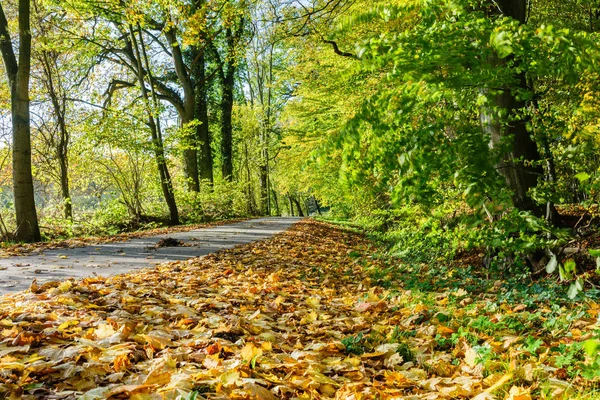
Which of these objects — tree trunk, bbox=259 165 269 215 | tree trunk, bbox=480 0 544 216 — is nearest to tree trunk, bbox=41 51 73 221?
tree trunk, bbox=480 0 544 216

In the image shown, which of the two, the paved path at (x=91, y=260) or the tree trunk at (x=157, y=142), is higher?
the tree trunk at (x=157, y=142)

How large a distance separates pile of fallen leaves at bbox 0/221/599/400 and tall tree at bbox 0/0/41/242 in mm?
6210

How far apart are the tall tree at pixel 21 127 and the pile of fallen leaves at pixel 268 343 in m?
6.21

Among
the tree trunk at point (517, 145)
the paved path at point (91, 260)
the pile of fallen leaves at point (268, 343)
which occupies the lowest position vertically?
the pile of fallen leaves at point (268, 343)

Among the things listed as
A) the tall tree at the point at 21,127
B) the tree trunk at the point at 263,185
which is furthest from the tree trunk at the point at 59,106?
the tree trunk at the point at 263,185

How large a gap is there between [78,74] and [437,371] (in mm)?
17459

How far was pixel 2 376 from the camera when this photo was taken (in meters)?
1.81

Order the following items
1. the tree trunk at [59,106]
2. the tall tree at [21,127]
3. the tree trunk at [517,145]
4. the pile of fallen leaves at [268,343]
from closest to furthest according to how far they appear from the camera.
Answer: the pile of fallen leaves at [268,343]
the tree trunk at [517,145]
the tall tree at [21,127]
the tree trunk at [59,106]

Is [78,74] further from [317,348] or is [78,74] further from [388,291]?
[317,348]

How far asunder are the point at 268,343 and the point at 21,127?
30.1ft

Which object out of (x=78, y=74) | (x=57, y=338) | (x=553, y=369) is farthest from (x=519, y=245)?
(x=78, y=74)

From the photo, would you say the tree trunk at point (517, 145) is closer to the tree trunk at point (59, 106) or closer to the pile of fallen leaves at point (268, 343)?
the pile of fallen leaves at point (268, 343)

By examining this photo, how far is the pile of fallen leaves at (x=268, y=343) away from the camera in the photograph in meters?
1.98

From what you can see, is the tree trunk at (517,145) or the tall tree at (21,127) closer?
the tree trunk at (517,145)
